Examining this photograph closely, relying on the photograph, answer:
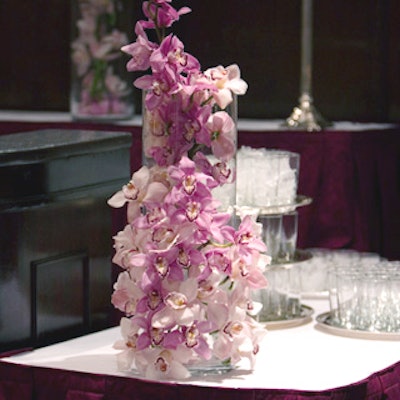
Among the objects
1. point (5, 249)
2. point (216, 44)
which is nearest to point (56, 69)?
point (216, 44)

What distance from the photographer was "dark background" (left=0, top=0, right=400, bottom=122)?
4848mm

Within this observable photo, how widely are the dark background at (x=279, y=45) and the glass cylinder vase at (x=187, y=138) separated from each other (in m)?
2.66

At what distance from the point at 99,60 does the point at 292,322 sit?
2.30 metres

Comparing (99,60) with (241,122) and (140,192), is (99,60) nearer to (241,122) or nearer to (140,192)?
(241,122)

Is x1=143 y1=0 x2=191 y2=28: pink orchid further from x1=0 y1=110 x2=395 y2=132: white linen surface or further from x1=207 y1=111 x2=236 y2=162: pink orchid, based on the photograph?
x1=0 y1=110 x2=395 y2=132: white linen surface

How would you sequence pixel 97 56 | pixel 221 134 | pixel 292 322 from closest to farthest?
pixel 221 134
pixel 292 322
pixel 97 56

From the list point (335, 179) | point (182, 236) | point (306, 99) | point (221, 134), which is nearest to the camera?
point (182, 236)

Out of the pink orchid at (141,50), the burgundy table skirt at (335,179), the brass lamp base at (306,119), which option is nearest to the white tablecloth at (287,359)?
the pink orchid at (141,50)

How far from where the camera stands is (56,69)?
545 cm

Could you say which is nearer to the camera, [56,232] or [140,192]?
[140,192]

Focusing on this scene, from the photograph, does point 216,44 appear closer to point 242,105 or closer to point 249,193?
point 242,105

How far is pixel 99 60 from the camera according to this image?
4777mm

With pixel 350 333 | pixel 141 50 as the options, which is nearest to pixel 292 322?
pixel 350 333

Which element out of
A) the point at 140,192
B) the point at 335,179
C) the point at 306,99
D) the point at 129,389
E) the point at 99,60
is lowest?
the point at 129,389
